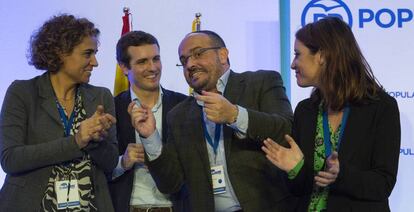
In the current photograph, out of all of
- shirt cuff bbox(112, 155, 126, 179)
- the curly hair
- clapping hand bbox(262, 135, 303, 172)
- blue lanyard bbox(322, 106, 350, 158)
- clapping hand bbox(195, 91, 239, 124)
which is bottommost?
shirt cuff bbox(112, 155, 126, 179)

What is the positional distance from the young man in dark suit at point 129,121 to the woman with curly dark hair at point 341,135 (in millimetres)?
771

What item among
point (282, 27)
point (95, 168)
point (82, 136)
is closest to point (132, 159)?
point (95, 168)

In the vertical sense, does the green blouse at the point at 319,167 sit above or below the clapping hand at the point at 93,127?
below

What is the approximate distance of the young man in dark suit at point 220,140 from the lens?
257 centimetres

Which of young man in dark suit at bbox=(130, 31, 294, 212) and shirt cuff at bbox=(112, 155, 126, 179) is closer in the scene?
young man in dark suit at bbox=(130, 31, 294, 212)

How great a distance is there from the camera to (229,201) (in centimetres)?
264

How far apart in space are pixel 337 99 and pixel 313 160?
26 cm

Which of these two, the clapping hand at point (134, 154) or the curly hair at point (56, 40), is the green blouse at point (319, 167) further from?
the curly hair at point (56, 40)

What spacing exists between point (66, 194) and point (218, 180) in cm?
66

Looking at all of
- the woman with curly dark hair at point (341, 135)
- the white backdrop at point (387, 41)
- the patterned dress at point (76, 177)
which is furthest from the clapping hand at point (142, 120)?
the white backdrop at point (387, 41)

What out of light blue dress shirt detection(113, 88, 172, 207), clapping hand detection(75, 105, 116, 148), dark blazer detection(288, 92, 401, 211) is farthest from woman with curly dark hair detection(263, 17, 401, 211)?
light blue dress shirt detection(113, 88, 172, 207)

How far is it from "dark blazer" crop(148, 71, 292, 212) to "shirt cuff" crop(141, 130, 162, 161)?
3cm

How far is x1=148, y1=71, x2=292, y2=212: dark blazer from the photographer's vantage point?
2576mm

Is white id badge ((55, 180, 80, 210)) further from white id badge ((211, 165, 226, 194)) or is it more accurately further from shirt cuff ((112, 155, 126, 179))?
white id badge ((211, 165, 226, 194))
